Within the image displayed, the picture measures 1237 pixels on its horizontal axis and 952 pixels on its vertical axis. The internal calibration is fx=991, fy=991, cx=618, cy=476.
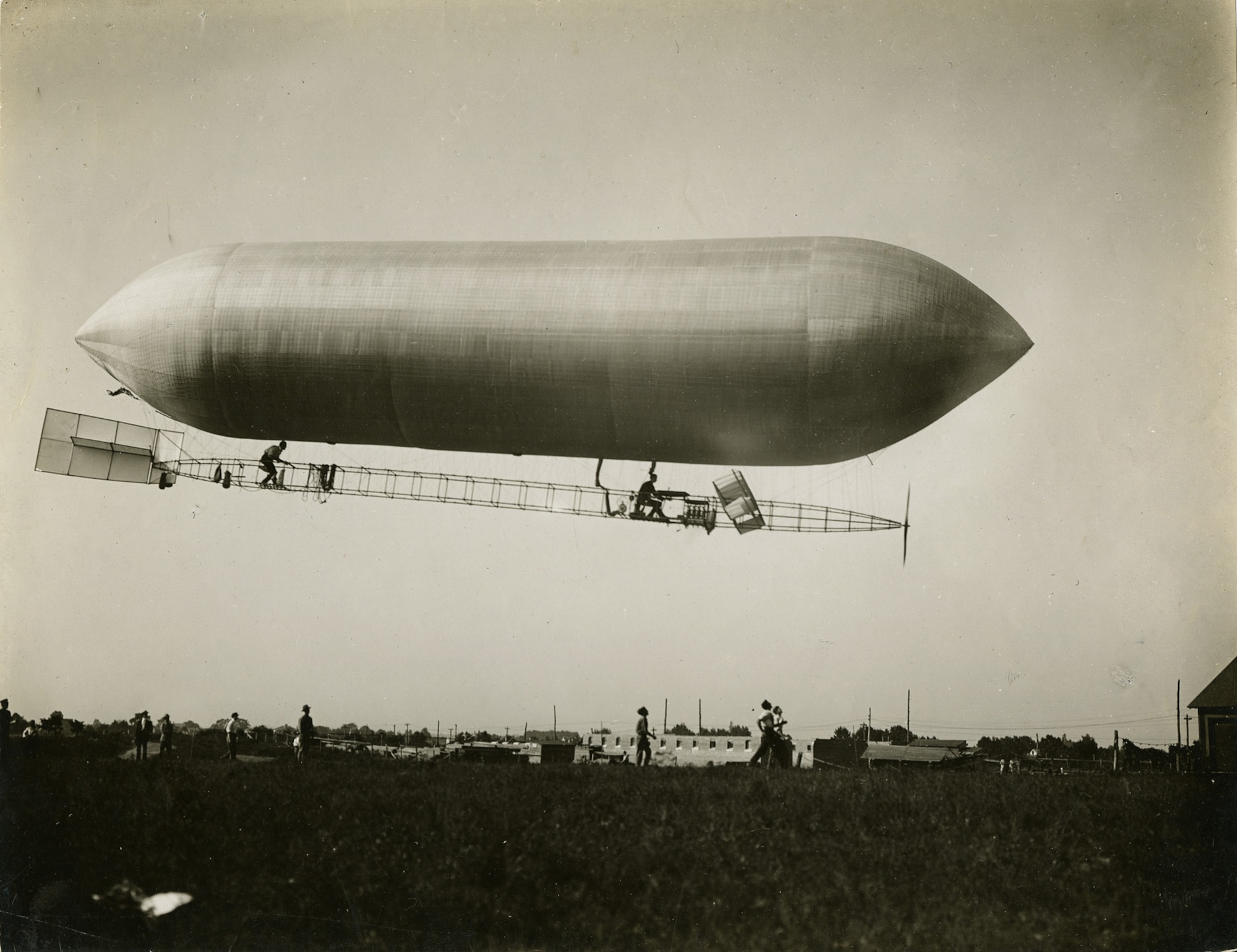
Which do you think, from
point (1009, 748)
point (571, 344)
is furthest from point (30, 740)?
point (1009, 748)

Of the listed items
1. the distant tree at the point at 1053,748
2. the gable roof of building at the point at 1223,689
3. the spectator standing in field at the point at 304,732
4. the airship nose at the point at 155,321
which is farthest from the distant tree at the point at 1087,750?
the airship nose at the point at 155,321

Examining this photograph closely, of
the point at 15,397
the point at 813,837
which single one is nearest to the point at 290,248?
the point at 15,397

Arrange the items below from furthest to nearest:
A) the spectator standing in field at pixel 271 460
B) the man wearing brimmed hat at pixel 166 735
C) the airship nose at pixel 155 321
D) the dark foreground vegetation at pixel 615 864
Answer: the spectator standing in field at pixel 271 460
the man wearing brimmed hat at pixel 166 735
the airship nose at pixel 155 321
the dark foreground vegetation at pixel 615 864

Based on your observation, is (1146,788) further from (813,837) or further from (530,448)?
(530,448)

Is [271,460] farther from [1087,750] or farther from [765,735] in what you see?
[1087,750]

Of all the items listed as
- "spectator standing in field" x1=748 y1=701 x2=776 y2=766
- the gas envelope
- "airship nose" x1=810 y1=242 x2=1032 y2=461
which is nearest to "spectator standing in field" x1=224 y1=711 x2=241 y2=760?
the gas envelope

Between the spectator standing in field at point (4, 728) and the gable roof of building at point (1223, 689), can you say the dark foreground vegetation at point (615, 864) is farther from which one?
the gable roof of building at point (1223, 689)
